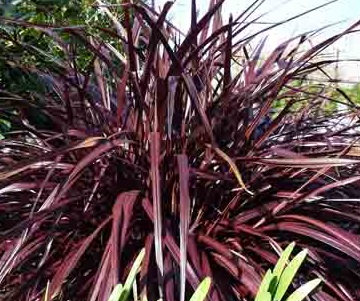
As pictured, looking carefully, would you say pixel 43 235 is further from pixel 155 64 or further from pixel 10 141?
pixel 155 64

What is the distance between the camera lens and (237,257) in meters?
1.65

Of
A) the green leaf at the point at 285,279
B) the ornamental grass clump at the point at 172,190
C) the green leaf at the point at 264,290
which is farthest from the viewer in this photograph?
the ornamental grass clump at the point at 172,190

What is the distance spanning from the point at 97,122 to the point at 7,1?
827 millimetres

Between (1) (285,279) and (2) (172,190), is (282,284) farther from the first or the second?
(2) (172,190)

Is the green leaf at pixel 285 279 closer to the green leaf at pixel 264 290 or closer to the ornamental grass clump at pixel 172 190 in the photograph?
the green leaf at pixel 264 290

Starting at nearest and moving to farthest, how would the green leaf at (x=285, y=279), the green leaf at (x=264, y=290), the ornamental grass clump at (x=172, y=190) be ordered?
the green leaf at (x=264, y=290) < the green leaf at (x=285, y=279) < the ornamental grass clump at (x=172, y=190)

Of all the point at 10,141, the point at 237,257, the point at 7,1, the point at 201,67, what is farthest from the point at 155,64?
the point at 7,1

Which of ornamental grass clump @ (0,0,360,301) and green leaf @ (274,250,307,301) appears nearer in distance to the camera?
green leaf @ (274,250,307,301)

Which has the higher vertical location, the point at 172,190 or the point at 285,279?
the point at 172,190

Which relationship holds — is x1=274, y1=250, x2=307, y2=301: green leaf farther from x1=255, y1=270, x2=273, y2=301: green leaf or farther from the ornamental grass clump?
the ornamental grass clump

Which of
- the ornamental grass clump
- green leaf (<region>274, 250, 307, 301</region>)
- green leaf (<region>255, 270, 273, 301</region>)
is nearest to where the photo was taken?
green leaf (<region>255, 270, 273, 301</region>)

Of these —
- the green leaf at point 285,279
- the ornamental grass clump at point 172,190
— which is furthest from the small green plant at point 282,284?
the ornamental grass clump at point 172,190

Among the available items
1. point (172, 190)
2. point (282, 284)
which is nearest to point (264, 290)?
point (282, 284)

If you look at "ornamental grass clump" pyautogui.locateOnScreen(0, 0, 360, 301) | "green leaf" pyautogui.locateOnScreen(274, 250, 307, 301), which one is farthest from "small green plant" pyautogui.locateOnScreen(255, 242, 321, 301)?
"ornamental grass clump" pyautogui.locateOnScreen(0, 0, 360, 301)
